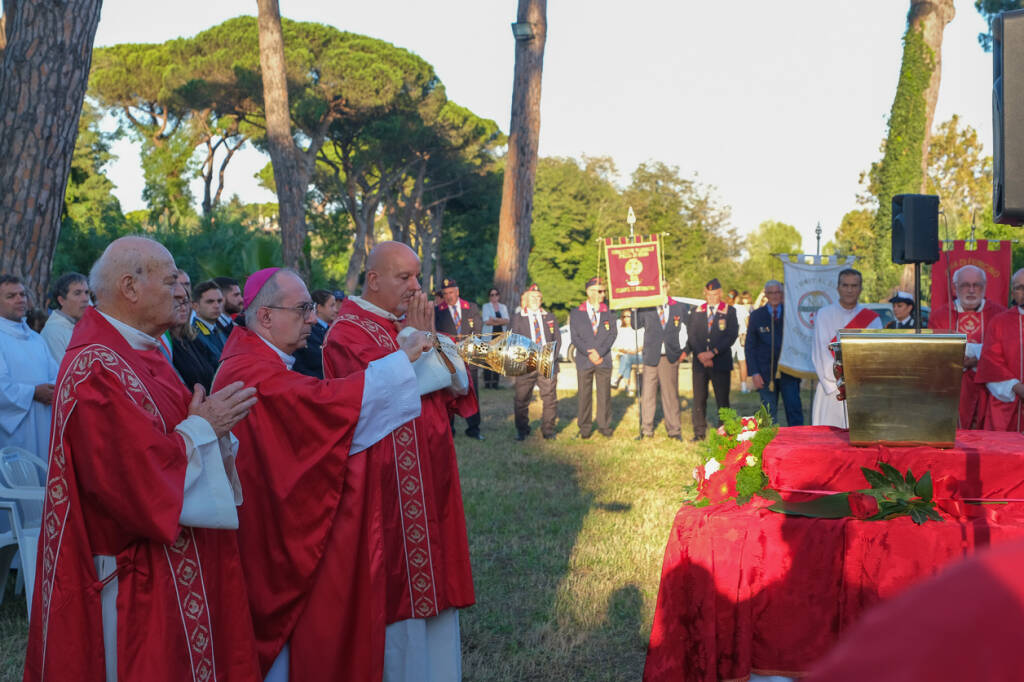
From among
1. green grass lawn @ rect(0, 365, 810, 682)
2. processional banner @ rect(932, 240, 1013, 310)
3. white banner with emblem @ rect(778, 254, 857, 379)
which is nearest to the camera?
green grass lawn @ rect(0, 365, 810, 682)

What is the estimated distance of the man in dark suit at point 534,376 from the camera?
11.7 m

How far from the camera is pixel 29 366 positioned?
6176 mm

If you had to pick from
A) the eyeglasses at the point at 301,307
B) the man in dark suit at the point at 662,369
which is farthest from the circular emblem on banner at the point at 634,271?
the eyeglasses at the point at 301,307

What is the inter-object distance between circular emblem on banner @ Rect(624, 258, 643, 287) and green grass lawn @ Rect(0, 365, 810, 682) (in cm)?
213

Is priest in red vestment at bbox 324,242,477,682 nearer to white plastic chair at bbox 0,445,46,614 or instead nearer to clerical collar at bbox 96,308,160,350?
clerical collar at bbox 96,308,160,350

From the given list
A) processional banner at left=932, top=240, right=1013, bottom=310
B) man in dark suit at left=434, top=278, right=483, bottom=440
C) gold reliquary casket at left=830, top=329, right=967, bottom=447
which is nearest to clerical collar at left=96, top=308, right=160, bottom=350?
gold reliquary casket at left=830, top=329, right=967, bottom=447

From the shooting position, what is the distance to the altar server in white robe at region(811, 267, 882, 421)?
8141 millimetres

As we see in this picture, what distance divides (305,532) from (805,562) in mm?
2047

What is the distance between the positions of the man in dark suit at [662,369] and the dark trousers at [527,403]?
1.18m

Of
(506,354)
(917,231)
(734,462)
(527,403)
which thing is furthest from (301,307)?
(527,403)

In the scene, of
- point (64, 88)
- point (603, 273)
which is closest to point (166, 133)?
point (603, 273)

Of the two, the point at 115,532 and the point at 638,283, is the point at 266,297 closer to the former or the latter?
the point at 115,532

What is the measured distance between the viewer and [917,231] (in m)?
3.77

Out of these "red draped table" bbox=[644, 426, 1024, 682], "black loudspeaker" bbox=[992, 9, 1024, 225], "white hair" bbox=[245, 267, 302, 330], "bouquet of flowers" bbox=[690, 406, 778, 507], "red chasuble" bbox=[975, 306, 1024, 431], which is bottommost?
"red draped table" bbox=[644, 426, 1024, 682]
